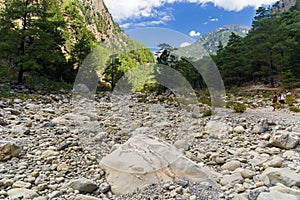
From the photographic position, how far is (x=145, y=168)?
3.55 m

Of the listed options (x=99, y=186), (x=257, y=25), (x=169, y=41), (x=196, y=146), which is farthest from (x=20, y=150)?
(x=257, y=25)

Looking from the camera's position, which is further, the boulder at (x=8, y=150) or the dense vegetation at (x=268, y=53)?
the dense vegetation at (x=268, y=53)

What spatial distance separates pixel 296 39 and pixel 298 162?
2545 centimetres

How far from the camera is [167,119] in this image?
848 centimetres

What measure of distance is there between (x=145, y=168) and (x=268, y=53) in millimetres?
22803

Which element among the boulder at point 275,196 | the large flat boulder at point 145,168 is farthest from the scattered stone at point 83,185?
the boulder at point 275,196

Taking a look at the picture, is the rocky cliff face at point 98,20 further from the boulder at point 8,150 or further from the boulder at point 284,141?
the boulder at point 284,141

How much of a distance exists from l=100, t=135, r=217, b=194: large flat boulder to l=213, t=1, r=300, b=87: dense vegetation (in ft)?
60.9

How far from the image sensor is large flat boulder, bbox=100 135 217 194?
11.1 ft

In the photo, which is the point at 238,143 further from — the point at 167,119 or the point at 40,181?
the point at 40,181

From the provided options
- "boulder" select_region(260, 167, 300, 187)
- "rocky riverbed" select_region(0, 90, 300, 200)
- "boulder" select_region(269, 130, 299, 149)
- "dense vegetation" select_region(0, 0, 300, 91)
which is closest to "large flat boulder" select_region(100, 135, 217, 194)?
"rocky riverbed" select_region(0, 90, 300, 200)

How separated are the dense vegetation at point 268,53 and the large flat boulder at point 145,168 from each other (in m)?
18.6

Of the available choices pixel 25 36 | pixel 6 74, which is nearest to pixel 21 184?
pixel 25 36

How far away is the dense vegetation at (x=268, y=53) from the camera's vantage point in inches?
854
